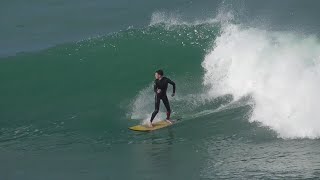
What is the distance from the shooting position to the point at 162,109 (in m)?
17.7

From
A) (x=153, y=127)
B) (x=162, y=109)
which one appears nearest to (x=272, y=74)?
(x=162, y=109)

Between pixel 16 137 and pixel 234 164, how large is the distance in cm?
620

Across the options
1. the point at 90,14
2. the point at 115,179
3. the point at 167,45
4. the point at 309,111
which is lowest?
the point at 115,179

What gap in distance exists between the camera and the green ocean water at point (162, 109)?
1290 cm

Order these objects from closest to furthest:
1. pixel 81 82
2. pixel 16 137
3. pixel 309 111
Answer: pixel 309 111 < pixel 16 137 < pixel 81 82

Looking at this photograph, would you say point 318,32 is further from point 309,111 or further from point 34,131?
point 34,131

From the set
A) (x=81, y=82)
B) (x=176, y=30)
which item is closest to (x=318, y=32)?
(x=176, y=30)

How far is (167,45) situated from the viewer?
888 inches

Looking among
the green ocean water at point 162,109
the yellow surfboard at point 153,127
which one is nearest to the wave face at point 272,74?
the green ocean water at point 162,109

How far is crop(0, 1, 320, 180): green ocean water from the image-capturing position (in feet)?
42.3

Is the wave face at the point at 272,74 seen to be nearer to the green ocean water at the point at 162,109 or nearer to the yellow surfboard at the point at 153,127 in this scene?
the green ocean water at the point at 162,109

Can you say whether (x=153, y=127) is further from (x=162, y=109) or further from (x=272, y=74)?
(x=272, y=74)

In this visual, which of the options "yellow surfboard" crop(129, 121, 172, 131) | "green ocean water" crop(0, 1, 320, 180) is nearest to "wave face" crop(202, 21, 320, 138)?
"green ocean water" crop(0, 1, 320, 180)

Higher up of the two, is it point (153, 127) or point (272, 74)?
point (272, 74)
